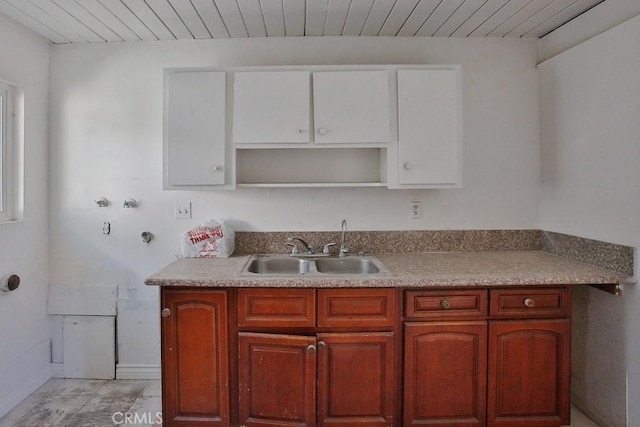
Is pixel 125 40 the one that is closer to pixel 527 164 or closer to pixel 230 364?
pixel 230 364

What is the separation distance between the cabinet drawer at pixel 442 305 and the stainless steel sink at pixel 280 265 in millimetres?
685

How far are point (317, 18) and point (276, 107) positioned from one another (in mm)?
569

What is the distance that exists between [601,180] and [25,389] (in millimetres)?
3400

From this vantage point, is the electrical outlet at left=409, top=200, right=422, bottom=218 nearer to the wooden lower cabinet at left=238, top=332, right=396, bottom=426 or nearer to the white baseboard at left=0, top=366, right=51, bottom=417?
the wooden lower cabinet at left=238, top=332, right=396, bottom=426

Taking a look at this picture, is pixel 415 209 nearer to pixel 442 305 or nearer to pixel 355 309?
A: pixel 442 305

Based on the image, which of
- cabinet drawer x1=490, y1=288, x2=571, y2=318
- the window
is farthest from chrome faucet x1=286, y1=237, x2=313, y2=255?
the window

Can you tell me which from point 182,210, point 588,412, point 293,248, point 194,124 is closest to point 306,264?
point 293,248

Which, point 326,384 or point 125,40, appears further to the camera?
point 125,40

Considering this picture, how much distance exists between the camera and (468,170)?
232 cm

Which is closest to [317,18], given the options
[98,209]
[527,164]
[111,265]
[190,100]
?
[190,100]

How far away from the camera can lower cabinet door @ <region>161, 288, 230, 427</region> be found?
5.56 ft

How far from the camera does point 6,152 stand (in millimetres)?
2070

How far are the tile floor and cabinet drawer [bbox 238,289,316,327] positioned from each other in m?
0.87

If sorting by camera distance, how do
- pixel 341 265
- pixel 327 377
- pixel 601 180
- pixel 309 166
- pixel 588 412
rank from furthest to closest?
pixel 309 166
pixel 341 265
pixel 588 412
pixel 601 180
pixel 327 377
